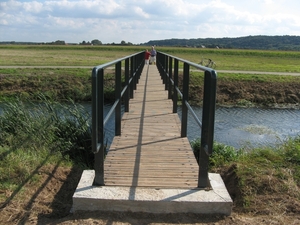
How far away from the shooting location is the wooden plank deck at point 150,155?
12.1 ft

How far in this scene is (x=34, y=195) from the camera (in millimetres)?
3486

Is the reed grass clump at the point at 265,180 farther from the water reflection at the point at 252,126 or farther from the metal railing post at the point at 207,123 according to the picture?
the water reflection at the point at 252,126

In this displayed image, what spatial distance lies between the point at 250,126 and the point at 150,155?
999cm

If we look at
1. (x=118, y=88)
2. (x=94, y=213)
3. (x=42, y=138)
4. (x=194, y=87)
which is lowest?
(x=194, y=87)

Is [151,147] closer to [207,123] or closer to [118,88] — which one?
[118,88]

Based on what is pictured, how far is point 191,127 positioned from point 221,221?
878 cm

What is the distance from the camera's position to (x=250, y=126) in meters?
13.7

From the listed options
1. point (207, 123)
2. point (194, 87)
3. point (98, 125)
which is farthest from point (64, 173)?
point (194, 87)

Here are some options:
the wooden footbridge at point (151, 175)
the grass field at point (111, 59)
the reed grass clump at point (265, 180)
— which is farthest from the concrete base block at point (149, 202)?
the grass field at point (111, 59)

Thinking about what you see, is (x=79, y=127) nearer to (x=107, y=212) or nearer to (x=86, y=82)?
(x=107, y=212)

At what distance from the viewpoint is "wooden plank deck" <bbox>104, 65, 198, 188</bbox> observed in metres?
3.68

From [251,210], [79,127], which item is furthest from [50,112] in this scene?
[251,210]

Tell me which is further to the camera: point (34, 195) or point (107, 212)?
point (34, 195)

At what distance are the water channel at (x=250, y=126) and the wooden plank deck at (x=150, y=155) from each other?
11.1 feet
